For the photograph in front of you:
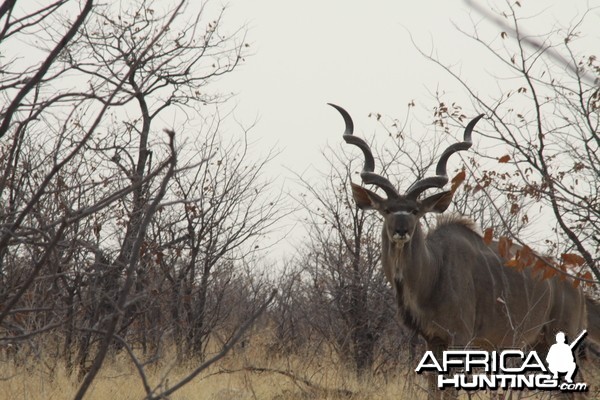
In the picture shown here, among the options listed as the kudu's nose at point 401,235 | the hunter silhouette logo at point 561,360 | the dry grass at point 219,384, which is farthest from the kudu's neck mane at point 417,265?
the hunter silhouette logo at point 561,360

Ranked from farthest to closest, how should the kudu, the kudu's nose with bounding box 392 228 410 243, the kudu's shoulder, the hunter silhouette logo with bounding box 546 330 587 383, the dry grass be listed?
the kudu's shoulder, the kudu, the kudu's nose with bounding box 392 228 410 243, the dry grass, the hunter silhouette logo with bounding box 546 330 587 383

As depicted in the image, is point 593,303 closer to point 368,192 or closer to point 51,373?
point 368,192

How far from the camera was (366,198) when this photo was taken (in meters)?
6.28

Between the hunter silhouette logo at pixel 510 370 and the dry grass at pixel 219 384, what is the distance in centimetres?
14

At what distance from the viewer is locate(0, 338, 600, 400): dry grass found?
15.4 feet

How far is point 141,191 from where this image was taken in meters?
6.50

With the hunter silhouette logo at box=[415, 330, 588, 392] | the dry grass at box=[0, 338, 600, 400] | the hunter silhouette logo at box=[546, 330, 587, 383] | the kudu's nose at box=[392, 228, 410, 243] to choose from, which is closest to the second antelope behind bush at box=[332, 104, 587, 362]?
the kudu's nose at box=[392, 228, 410, 243]

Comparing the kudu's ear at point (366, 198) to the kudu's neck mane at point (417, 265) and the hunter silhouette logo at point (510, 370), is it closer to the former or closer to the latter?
the kudu's neck mane at point (417, 265)

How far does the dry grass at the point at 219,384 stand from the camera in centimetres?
470

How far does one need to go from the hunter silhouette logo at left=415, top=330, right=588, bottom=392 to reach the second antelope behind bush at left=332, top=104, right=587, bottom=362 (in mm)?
251

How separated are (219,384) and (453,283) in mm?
1626

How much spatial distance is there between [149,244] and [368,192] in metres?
1.49

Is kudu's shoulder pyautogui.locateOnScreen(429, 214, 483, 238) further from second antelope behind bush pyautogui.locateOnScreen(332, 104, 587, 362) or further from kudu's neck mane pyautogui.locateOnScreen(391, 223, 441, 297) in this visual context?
kudu's neck mane pyautogui.locateOnScreen(391, 223, 441, 297)

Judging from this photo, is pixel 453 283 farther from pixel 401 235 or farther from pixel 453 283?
pixel 401 235
